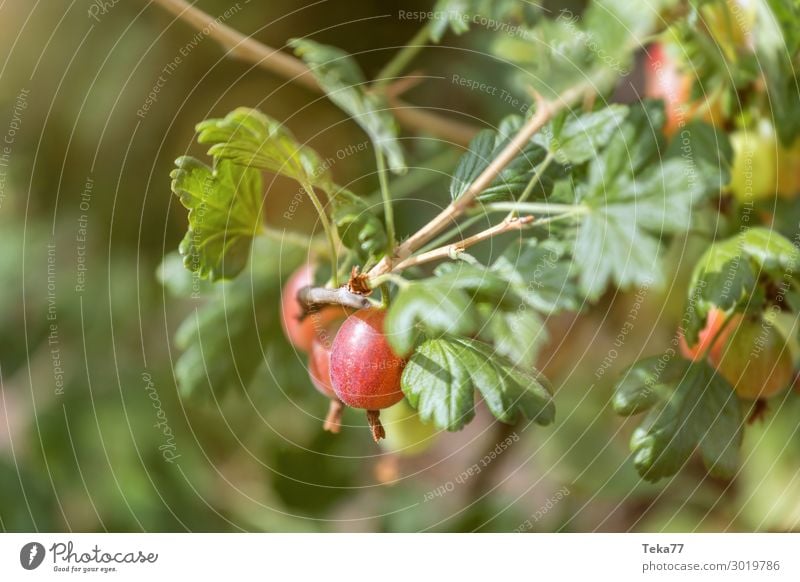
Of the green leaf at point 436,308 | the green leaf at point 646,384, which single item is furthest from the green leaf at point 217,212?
the green leaf at point 646,384

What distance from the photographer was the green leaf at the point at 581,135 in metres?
0.48

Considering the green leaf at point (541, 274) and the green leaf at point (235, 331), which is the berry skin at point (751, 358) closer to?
the green leaf at point (541, 274)

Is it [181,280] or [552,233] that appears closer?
[552,233]

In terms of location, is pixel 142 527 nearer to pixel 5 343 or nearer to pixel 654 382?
pixel 5 343

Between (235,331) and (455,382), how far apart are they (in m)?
0.25

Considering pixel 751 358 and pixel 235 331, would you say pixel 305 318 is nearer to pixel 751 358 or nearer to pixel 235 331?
pixel 235 331

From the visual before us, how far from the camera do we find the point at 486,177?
0.47 metres

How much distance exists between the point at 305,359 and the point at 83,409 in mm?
258

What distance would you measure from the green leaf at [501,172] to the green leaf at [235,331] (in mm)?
193

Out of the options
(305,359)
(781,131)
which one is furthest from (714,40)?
(305,359)

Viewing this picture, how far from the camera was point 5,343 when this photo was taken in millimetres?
763

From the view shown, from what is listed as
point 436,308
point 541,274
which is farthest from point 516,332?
point 436,308

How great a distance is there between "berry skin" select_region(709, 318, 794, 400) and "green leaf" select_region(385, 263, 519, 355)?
18 cm

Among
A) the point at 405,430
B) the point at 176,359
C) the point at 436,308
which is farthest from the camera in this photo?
the point at 176,359
